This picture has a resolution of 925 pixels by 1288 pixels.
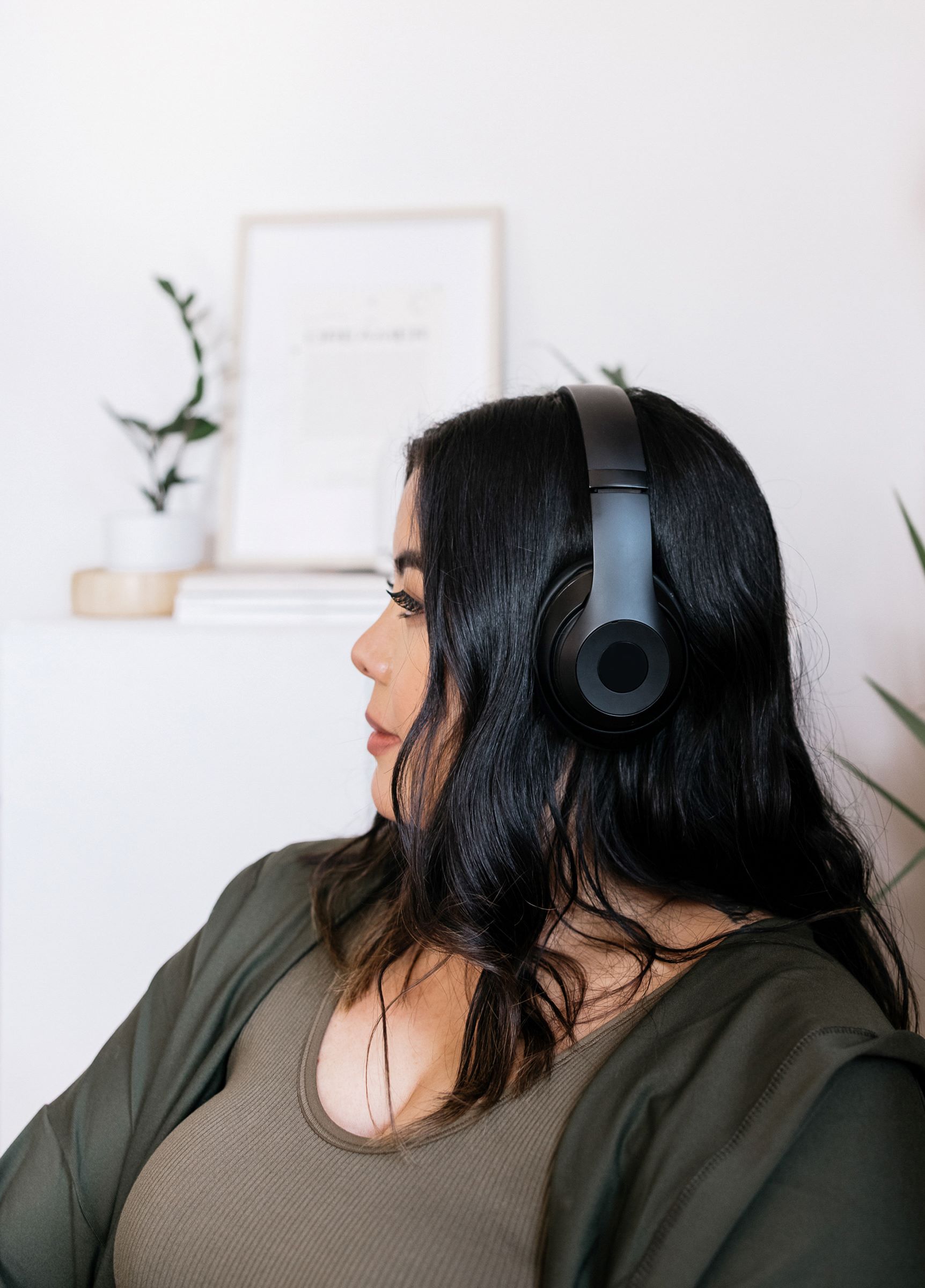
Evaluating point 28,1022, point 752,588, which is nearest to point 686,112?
point 752,588

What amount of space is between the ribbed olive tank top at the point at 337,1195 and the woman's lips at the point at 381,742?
0.25 meters

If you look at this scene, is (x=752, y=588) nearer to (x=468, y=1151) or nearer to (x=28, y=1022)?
(x=468, y=1151)

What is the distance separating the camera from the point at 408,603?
755 mm

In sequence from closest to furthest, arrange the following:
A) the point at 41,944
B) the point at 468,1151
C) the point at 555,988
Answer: the point at 468,1151
the point at 555,988
the point at 41,944

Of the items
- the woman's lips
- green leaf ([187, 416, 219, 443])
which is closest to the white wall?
green leaf ([187, 416, 219, 443])

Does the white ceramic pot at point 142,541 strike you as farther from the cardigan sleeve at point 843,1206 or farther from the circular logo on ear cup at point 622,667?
the cardigan sleeve at point 843,1206

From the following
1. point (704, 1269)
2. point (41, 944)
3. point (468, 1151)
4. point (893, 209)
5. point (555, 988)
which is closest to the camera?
point (704, 1269)

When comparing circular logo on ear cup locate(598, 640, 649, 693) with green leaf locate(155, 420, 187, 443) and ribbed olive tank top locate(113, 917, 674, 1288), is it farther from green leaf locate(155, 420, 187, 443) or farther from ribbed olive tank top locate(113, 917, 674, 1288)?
green leaf locate(155, 420, 187, 443)

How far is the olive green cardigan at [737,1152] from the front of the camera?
1.59 ft

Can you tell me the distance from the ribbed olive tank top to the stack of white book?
735mm

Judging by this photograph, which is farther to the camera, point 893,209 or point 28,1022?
point 893,209

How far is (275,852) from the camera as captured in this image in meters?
0.96

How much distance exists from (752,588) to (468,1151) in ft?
1.44

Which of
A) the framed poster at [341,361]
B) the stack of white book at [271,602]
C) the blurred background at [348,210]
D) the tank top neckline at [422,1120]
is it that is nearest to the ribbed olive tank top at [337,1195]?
the tank top neckline at [422,1120]
